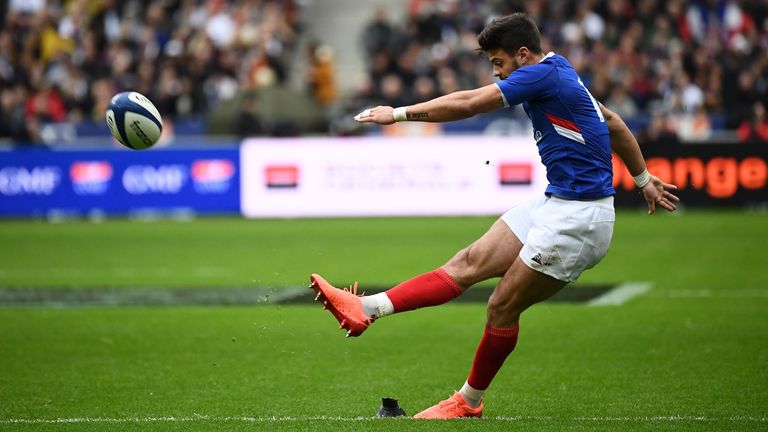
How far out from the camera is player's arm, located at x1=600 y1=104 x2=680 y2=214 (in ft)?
22.7

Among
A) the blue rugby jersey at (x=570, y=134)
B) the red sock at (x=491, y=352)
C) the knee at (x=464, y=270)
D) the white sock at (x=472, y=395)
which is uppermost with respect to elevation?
the blue rugby jersey at (x=570, y=134)

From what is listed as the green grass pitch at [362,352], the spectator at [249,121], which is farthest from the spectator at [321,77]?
the green grass pitch at [362,352]

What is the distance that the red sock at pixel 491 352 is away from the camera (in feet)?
22.2

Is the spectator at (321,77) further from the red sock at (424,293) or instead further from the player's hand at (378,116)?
the player's hand at (378,116)

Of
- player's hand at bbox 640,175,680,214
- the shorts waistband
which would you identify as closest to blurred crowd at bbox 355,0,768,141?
player's hand at bbox 640,175,680,214

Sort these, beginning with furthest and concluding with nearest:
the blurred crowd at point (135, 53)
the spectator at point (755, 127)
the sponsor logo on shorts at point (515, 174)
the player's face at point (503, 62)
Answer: the blurred crowd at point (135, 53) < the spectator at point (755, 127) < the sponsor logo on shorts at point (515, 174) < the player's face at point (503, 62)

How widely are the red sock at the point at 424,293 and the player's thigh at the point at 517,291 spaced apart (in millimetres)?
245

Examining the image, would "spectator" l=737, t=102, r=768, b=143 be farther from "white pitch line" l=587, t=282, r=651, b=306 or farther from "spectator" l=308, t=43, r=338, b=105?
"spectator" l=308, t=43, r=338, b=105

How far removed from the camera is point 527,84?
252 inches

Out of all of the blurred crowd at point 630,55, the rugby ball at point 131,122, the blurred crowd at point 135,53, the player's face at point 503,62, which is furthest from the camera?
the blurred crowd at point 135,53

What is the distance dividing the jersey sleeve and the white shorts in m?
0.64

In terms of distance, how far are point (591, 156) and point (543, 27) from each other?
2027 cm

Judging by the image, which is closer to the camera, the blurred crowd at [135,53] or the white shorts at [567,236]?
the white shorts at [567,236]

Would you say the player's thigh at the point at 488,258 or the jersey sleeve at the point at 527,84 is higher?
the jersey sleeve at the point at 527,84
